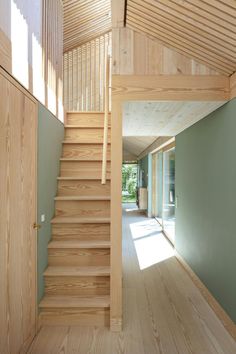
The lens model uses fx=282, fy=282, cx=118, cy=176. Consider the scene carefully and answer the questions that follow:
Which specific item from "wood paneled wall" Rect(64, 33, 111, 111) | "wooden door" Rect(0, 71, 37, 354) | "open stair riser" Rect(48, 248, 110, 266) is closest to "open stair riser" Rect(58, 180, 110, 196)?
"open stair riser" Rect(48, 248, 110, 266)

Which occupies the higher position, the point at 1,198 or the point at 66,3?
the point at 66,3

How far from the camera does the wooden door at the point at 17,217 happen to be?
187 centimetres

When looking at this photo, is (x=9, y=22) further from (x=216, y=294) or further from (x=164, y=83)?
(x=216, y=294)

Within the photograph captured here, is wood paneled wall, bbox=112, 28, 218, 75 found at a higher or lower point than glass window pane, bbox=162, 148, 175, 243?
higher

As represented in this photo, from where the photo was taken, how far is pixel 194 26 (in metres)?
2.07

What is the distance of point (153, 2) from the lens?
205 cm

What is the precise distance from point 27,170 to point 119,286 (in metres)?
1.33

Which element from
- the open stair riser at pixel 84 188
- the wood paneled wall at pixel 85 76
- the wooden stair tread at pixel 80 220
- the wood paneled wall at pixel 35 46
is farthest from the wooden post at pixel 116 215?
the wood paneled wall at pixel 85 76

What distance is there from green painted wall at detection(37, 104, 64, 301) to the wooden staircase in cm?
11

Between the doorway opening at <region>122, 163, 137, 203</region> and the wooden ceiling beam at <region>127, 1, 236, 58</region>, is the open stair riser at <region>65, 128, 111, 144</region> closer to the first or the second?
the wooden ceiling beam at <region>127, 1, 236, 58</region>

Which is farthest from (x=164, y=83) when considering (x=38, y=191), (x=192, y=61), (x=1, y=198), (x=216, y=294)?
(x=216, y=294)

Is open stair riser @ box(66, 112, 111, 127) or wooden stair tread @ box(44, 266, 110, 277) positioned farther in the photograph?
open stair riser @ box(66, 112, 111, 127)

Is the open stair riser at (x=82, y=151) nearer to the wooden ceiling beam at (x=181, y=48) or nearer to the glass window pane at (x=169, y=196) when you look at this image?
the wooden ceiling beam at (x=181, y=48)

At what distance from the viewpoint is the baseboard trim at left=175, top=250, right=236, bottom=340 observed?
2.51 meters
